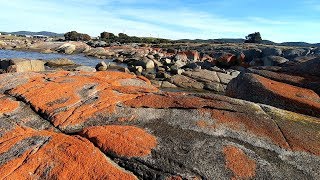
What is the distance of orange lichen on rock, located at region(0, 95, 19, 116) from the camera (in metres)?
11.4

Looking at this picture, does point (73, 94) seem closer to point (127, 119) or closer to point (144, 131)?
point (127, 119)

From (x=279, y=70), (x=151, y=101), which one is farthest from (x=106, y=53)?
(x=151, y=101)

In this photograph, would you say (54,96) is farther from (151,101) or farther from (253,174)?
(253,174)

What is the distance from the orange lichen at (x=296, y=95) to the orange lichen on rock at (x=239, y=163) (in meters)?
5.36

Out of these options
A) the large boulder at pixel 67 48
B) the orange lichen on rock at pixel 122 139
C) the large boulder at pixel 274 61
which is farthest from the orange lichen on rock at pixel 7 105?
the large boulder at pixel 67 48

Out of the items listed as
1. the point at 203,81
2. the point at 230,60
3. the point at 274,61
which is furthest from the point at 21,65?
the point at 230,60

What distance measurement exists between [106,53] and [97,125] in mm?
76131

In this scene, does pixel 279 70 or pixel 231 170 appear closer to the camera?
pixel 231 170

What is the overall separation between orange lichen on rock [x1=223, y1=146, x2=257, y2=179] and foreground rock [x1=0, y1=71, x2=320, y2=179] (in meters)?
0.02

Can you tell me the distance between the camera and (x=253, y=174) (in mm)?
8352

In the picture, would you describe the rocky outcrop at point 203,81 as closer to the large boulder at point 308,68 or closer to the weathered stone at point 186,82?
the weathered stone at point 186,82

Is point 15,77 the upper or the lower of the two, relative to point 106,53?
upper

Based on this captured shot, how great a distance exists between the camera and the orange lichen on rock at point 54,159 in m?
8.23

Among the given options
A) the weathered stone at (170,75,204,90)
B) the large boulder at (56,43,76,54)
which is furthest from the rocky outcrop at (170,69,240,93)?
the large boulder at (56,43,76,54)
